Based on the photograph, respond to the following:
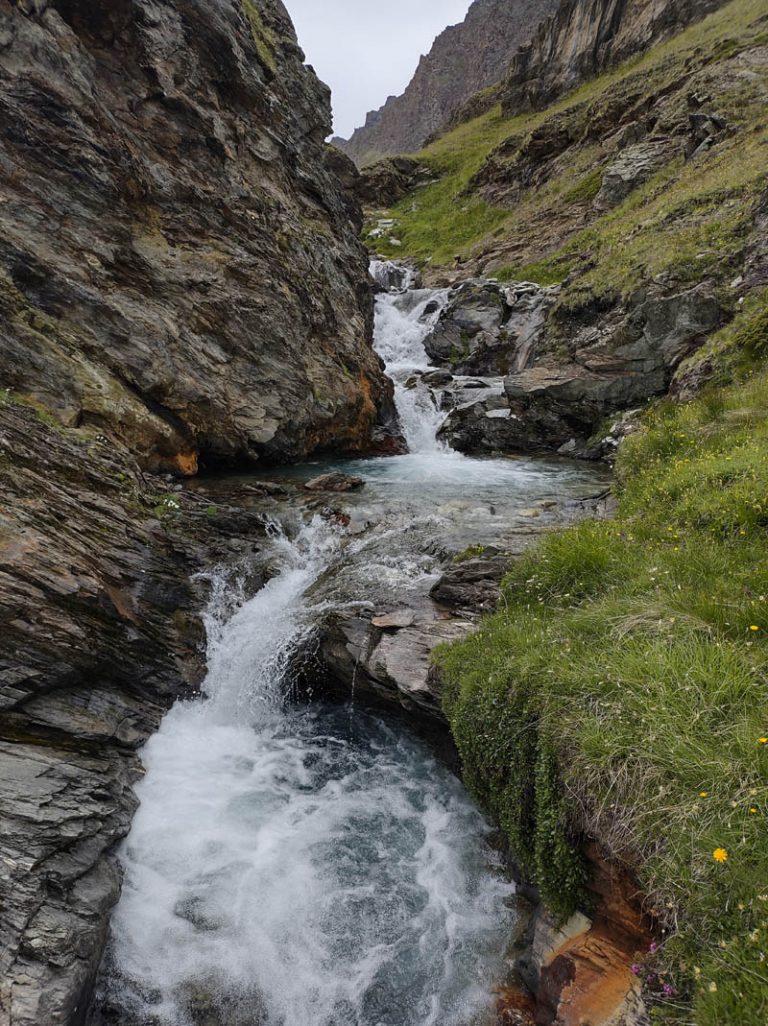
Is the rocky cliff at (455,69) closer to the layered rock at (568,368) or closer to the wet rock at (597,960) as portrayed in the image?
the layered rock at (568,368)

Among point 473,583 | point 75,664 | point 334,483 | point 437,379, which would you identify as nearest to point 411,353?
point 437,379

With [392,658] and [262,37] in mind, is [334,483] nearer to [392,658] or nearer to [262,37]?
[392,658]

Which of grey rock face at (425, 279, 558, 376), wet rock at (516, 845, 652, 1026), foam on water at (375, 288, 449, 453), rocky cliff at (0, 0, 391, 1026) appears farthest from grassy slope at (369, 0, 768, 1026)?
grey rock face at (425, 279, 558, 376)

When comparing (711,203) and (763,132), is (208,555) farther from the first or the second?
(763,132)

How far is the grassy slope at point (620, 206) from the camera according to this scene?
2173 cm

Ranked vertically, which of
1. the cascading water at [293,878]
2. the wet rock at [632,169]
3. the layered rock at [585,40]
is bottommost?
the cascading water at [293,878]

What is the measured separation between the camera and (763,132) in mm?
26312

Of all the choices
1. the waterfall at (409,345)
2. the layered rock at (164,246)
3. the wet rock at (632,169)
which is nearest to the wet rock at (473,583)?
the layered rock at (164,246)

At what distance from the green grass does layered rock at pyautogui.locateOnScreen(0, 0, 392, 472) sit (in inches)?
448

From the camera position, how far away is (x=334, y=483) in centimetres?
1622

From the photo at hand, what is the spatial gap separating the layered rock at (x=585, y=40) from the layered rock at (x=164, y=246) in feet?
164

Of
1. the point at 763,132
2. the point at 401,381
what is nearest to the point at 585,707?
the point at 401,381

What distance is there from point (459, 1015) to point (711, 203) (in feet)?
93.9

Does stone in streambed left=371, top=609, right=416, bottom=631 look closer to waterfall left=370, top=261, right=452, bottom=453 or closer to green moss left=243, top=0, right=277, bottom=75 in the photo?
waterfall left=370, top=261, right=452, bottom=453
